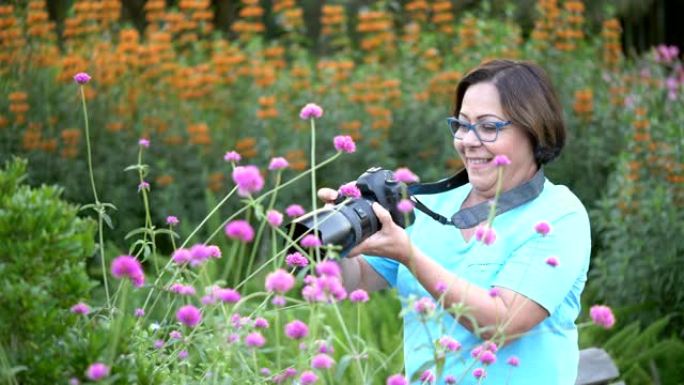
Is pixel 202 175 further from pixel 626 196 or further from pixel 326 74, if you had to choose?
pixel 626 196

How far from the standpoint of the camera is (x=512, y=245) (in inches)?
91.8

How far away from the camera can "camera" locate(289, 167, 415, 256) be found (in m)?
2.03

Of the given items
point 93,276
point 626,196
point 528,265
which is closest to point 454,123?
point 528,265

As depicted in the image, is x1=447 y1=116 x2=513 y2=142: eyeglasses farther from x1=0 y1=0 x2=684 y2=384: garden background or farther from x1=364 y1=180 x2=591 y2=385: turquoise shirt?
x1=0 y1=0 x2=684 y2=384: garden background

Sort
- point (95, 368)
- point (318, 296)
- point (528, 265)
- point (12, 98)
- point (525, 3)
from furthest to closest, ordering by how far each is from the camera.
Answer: point (525, 3)
point (12, 98)
point (528, 265)
point (318, 296)
point (95, 368)

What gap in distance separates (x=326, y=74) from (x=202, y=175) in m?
0.88

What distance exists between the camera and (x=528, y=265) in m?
2.24

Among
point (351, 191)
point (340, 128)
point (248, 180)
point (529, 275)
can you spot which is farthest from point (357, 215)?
point (340, 128)

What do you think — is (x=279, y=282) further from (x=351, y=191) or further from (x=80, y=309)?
(x=351, y=191)

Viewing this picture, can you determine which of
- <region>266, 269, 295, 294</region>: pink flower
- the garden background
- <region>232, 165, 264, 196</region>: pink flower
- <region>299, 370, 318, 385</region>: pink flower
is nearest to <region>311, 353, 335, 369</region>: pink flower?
<region>299, 370, 318, 385</region>: pink flower

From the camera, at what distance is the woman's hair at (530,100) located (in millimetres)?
2416

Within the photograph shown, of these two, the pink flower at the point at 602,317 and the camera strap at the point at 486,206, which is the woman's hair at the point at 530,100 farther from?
the pink flower at the point at 602,317

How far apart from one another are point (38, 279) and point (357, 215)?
62 cm

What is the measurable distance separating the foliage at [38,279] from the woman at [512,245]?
712 millimetres
